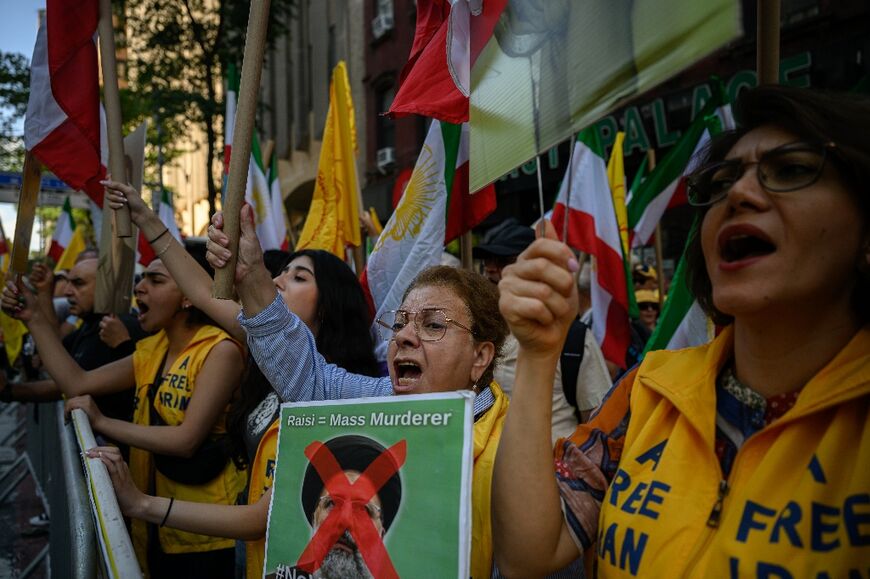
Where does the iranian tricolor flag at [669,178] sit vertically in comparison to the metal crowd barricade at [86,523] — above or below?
above

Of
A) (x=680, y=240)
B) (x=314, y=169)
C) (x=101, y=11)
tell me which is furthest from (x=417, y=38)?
(x=314, y=169)

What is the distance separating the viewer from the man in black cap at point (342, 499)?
1.47 meters

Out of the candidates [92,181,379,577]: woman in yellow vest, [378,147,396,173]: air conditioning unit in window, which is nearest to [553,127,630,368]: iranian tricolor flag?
[92,181,379,577]: woman in yellow vest

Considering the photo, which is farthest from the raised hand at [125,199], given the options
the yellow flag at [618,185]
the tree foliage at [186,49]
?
the tree foliage at [186,49]

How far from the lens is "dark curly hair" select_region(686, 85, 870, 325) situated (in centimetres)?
131

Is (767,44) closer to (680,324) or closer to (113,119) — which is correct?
(680,324)

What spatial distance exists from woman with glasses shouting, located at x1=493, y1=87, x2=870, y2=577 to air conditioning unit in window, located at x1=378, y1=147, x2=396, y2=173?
17.9m

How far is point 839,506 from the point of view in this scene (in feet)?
3.96

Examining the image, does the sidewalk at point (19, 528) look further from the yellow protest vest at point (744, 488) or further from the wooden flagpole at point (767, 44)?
the wooden flagpole at point (767, 44)

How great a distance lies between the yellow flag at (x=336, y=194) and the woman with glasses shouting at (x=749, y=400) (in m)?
3.40

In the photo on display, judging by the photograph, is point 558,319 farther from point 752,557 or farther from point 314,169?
point 314,169

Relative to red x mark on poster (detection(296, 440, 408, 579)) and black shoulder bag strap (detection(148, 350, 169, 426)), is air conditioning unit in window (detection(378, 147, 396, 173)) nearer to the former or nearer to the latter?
black shoulder bag strap (detection(148, 350, 169, 426))

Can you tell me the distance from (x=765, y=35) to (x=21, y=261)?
361cm

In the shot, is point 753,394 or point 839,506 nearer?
point 839,506
